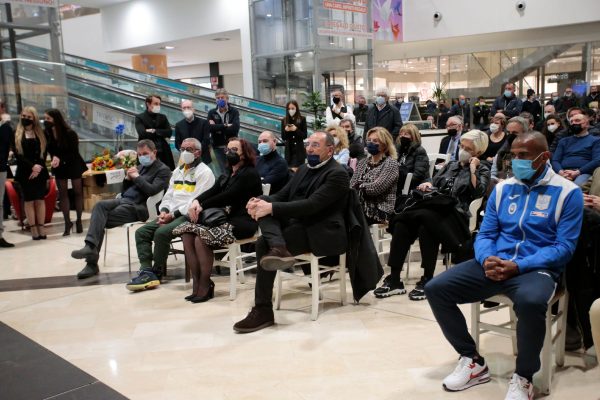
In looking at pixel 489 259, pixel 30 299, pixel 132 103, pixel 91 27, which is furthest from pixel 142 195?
pixel 91 27

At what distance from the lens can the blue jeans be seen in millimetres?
2646

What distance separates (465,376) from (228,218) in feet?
8.10

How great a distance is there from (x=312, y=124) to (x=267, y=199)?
250 inches

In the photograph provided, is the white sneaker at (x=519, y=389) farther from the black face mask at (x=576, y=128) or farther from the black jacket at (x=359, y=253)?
the black face mask at (x=576, y=128)

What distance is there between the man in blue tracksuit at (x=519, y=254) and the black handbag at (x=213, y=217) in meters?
2.19

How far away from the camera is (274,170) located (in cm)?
548

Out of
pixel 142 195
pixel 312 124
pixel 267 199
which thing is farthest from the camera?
pixel 312 124

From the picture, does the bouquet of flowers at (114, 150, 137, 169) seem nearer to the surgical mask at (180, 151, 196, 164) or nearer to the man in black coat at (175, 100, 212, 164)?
the man in black coat at (175, 100, 212, 164)

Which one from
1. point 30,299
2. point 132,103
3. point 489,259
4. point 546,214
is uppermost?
point 132,103

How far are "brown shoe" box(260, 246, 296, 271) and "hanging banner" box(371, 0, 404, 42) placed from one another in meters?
12.2

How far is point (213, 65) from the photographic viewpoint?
2445cm

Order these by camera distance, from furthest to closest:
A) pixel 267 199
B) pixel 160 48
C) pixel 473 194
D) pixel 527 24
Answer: pixel 160 48, pixel 527 24, pixel 473 194, pixel 267 199

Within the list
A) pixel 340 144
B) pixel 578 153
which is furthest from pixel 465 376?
pixel 340 144

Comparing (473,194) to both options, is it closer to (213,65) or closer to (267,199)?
(267,199)
